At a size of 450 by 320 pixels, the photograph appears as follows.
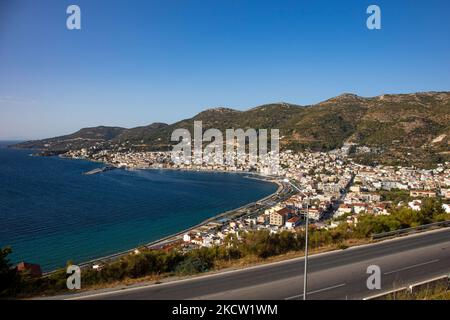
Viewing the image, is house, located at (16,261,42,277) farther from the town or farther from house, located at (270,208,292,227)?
house, located at (270,208,292,227)

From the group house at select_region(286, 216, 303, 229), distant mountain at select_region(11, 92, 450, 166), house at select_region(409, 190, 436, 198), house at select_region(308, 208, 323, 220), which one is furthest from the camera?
distant mountain at select_region(11, 92, 450, 166)

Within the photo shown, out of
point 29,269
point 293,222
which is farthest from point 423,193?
point 29,269

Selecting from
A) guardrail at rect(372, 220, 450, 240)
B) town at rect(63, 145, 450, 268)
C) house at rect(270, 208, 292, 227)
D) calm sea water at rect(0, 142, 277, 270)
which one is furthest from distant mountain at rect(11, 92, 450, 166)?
guardrail at rect(372, 220, 450, 240)

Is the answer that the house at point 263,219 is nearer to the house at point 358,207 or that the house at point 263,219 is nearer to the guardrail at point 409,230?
the house at point 358,207

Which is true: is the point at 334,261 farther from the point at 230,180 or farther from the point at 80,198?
the point at 230,180

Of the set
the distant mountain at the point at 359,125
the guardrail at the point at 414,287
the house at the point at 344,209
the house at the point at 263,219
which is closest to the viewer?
the guardrail at the point at 414,287

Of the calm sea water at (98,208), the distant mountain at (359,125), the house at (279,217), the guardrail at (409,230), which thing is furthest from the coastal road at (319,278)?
the distant mountain at (359,125)
